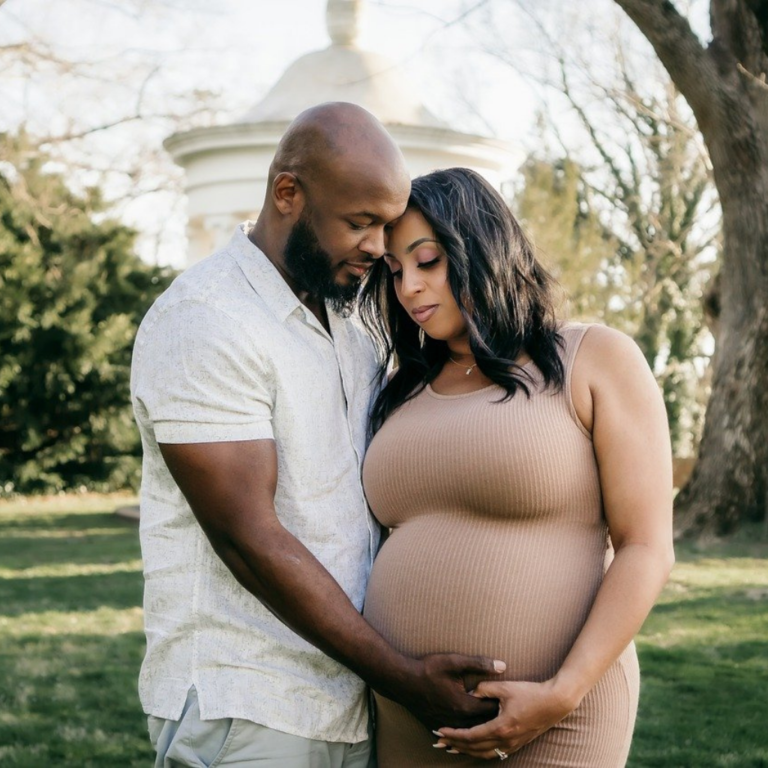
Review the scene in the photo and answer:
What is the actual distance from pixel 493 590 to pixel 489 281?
0.78m

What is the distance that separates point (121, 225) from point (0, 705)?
12.8 meters

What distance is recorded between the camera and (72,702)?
19.6ft

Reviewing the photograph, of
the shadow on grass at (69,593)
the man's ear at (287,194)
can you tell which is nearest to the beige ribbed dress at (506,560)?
the man's ear at (287,194)

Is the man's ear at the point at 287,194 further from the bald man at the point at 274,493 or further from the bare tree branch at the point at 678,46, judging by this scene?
the bare tree branch at the point at 678,46

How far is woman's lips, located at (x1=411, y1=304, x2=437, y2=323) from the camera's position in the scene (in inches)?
119

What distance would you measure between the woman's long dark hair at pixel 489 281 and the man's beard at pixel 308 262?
36 centimetres

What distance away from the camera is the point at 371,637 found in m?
2.49

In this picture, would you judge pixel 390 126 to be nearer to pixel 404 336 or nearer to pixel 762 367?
pixel 762 367

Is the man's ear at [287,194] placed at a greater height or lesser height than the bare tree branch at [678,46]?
lesser

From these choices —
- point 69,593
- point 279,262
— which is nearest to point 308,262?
point 279,262

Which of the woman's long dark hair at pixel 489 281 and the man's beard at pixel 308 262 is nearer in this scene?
the man's beard at pixel 308 262

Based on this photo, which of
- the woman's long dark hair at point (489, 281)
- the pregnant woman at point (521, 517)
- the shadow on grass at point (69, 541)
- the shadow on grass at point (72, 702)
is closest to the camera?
the pregnant woman at point (521, 517)

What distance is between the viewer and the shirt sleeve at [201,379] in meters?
2.44

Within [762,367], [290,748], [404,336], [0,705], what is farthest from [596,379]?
[762,367]
